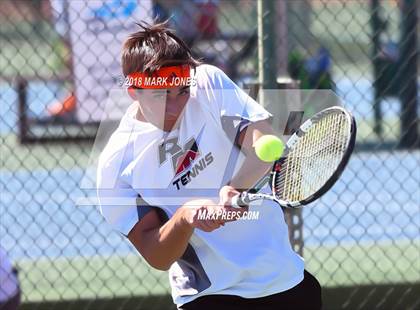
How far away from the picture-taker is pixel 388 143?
845 cm

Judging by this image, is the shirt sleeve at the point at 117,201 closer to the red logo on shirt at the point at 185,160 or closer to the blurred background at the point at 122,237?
the red logo on shirt at the point at 185,160

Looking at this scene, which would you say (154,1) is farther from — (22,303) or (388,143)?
(388,143)

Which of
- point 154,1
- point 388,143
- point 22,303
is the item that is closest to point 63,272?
point 22,303

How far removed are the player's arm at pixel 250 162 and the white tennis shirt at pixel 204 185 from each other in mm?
28

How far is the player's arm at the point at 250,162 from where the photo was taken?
2.92 m

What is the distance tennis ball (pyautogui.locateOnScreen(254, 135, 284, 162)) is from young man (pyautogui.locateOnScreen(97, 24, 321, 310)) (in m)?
0.13

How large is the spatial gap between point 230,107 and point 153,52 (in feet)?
1.00

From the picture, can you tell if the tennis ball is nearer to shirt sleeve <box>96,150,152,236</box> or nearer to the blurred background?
shirt sleeve <box>96,150,152,236</box>

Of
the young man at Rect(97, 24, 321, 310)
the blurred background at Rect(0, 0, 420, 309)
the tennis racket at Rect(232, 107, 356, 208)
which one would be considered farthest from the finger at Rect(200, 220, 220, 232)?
the blurred background at Rect(0, 0, 420, 309)

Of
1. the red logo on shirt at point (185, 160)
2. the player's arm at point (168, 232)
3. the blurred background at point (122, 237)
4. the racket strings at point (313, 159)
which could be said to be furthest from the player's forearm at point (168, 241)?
the blurred background at point (122, 237)

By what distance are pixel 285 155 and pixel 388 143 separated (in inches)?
220

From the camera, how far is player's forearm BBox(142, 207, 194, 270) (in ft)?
9.08

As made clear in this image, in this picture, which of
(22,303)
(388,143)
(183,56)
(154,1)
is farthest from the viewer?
(388,143)

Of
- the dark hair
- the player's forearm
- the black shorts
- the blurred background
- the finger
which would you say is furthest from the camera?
the blurred background
